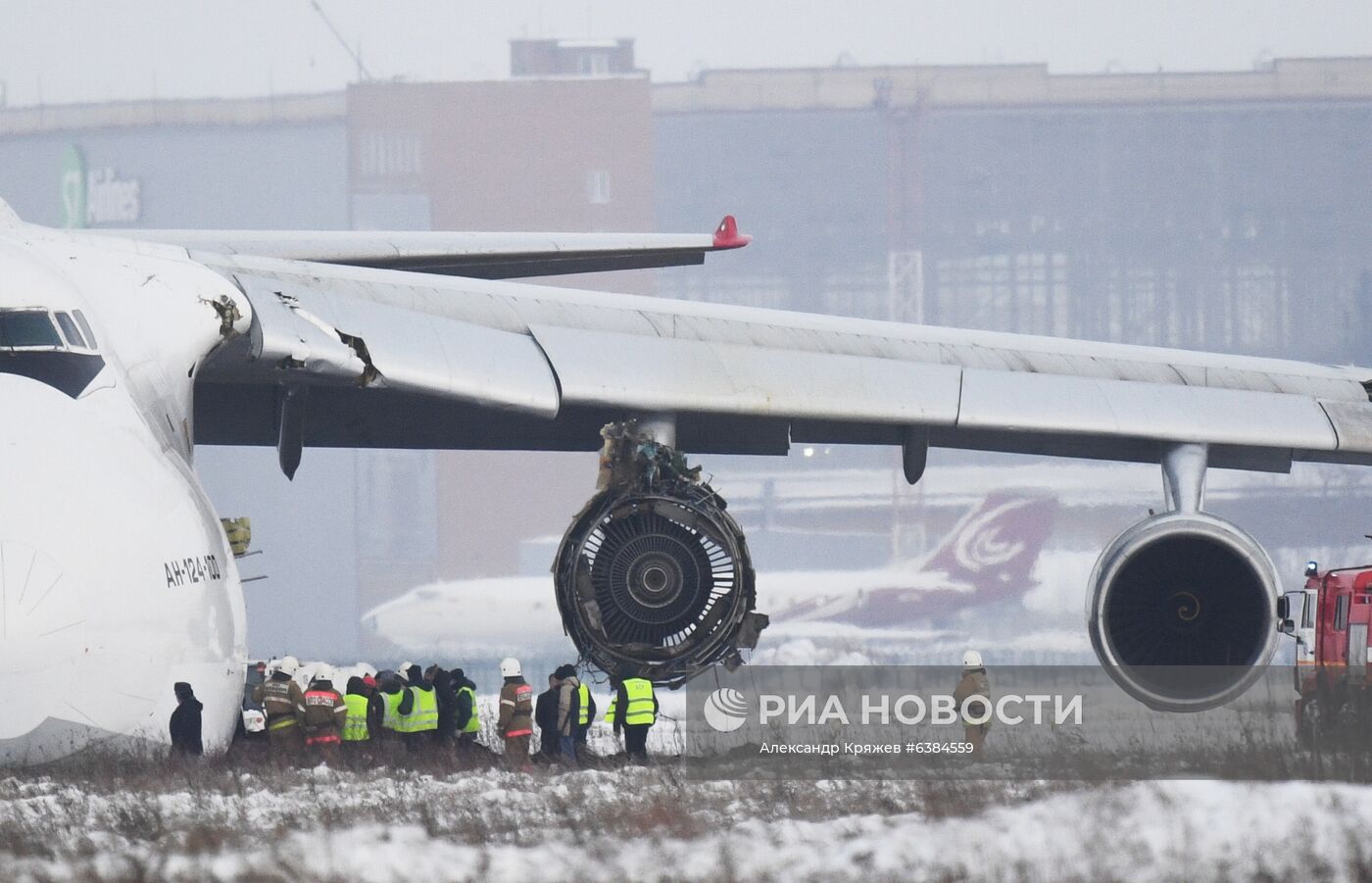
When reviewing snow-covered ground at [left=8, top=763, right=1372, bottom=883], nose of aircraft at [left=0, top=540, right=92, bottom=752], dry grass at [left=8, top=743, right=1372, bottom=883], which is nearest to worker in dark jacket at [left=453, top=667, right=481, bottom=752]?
dry grass at [left=8, top=743, right=1372, bottom=883]

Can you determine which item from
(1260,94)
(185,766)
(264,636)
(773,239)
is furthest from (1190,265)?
(185,766)

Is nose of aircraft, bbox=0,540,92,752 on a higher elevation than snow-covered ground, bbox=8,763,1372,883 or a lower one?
higher

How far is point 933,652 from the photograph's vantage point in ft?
278

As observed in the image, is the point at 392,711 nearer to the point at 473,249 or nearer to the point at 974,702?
the point at 473,249

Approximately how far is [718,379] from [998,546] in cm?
7692

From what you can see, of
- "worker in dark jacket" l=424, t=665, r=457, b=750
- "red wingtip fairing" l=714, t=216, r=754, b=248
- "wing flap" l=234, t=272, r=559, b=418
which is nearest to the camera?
"wing flap" l=234, t=272, r=559, b=418

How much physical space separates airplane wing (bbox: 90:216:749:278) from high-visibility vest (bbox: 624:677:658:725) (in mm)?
3681

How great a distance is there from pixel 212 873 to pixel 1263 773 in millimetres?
5312

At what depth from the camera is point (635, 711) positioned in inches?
549

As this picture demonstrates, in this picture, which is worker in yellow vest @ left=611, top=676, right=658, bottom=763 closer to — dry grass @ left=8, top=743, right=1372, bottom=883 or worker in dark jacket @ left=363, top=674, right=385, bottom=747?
worker in dark jacket @ left=363, top=674, right=385, bottom=747

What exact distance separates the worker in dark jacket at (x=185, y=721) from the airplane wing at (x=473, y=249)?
5999 mm

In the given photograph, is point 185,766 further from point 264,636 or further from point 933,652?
point 264,636

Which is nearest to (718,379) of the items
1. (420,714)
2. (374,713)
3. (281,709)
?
(420,714)

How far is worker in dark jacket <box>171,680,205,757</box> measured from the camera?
9.88 m
